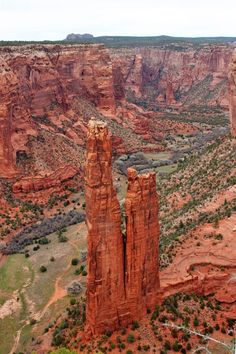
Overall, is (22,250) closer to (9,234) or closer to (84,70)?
(9,234)

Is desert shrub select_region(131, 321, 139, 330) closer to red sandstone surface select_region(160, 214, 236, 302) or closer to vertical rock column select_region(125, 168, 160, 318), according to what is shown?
vertical rock column select_region(125, 168, 160, 318)

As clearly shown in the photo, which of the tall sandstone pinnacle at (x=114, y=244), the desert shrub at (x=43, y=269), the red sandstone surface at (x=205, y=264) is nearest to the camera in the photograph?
the tall sandstone pinnacle at (x=114, y=244)

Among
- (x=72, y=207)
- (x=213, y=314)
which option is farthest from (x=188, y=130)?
(x=213, y=314)

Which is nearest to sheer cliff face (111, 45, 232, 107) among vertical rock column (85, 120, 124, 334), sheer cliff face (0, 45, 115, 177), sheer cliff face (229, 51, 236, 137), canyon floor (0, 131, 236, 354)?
sheer cliff face (0, 45, 115, 177)

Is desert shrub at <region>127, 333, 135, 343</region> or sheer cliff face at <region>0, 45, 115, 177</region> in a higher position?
sheer cliff face at <region>0, 45, 115, 177</region>

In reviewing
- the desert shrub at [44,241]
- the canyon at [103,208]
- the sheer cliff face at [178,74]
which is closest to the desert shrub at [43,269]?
the canyon at [103,208]

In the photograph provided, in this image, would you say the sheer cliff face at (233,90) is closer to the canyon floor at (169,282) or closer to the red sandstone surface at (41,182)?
the canyon floor at (169,282)

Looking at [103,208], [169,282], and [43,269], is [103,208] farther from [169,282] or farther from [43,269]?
[43,269]
